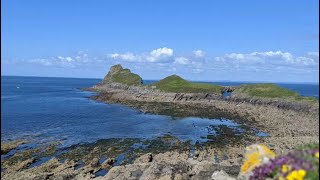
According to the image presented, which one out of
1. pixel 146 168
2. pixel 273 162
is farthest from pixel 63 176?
pixel 273 162

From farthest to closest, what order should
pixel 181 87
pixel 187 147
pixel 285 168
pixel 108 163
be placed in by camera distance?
pixel 181 87 < pixel 187 147 < pixel 108 163 < pixel 285 168

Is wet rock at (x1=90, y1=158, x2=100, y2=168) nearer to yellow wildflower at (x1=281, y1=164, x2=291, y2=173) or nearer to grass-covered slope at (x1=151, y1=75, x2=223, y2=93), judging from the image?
yellow wildflower at (x1=281, y1=164, x2=291, y2=173)

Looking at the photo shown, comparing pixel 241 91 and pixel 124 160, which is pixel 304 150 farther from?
pixel 241 91

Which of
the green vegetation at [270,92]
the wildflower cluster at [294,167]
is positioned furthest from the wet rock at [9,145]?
the green vegetation at [270,92]

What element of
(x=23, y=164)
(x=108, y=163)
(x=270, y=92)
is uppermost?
(x=270, y=92)

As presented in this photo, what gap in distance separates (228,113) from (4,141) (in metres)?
62.8

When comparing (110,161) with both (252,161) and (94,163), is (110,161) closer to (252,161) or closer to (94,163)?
(94,163)

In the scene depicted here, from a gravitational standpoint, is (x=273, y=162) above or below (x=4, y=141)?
above

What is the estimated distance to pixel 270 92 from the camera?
134250 mm

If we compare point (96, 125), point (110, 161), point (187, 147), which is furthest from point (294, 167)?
point (96, 125)

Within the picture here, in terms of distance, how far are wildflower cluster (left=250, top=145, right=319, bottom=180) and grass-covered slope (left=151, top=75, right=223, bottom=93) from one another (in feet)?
446

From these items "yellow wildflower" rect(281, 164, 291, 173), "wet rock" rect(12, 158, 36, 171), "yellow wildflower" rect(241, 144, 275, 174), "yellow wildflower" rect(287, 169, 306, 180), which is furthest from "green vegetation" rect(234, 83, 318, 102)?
"yellow wildflower" rect(287, 169, 306, 180)

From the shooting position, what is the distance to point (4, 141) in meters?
66.2

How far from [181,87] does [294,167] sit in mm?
149533
